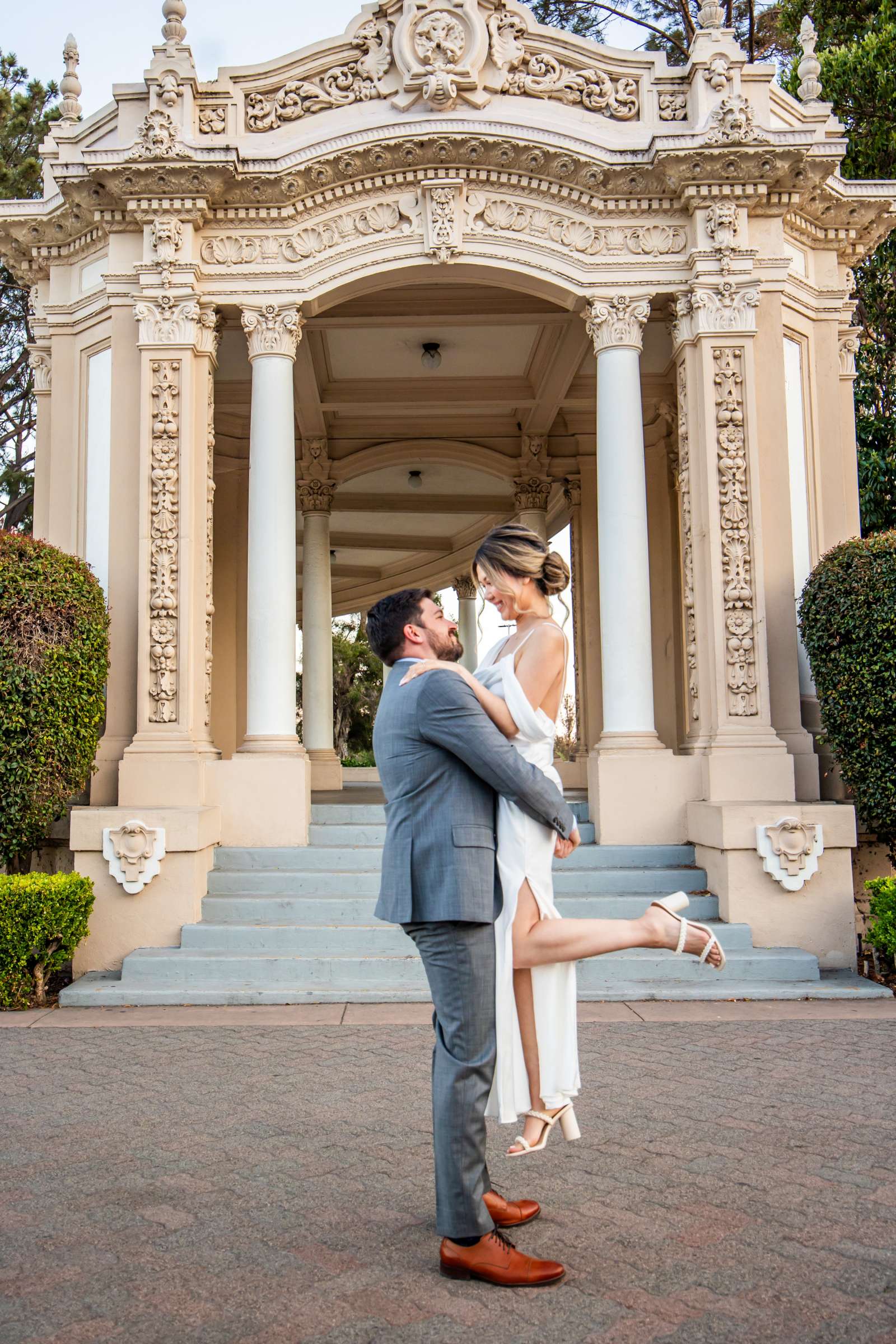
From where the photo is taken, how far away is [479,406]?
12.4 meters

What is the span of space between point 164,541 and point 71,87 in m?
4.01

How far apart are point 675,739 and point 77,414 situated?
6817 millimetres

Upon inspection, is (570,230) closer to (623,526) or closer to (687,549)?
(623,526)

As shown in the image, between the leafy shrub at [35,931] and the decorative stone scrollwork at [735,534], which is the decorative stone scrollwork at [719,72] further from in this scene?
the leafy shrub at [35,931]

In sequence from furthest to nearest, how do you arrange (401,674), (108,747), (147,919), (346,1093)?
(108,747) < (147,919) < (346,1093) < (401,674)

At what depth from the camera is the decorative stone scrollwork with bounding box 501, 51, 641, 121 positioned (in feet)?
28.5

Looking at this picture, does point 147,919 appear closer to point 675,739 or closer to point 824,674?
point 824,674

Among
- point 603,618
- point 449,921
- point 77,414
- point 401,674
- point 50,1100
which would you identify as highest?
point 77,414

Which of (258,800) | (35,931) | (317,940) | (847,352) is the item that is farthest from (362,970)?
(847,352)

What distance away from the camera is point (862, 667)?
721 centimetres

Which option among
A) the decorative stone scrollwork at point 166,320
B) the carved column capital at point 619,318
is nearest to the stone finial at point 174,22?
the decorative stone scrollwork at point 166,320

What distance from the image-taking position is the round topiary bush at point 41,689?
277 inches

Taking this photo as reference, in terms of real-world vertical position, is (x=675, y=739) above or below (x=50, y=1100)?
above

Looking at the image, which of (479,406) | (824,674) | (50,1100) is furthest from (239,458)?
(50,1100)
